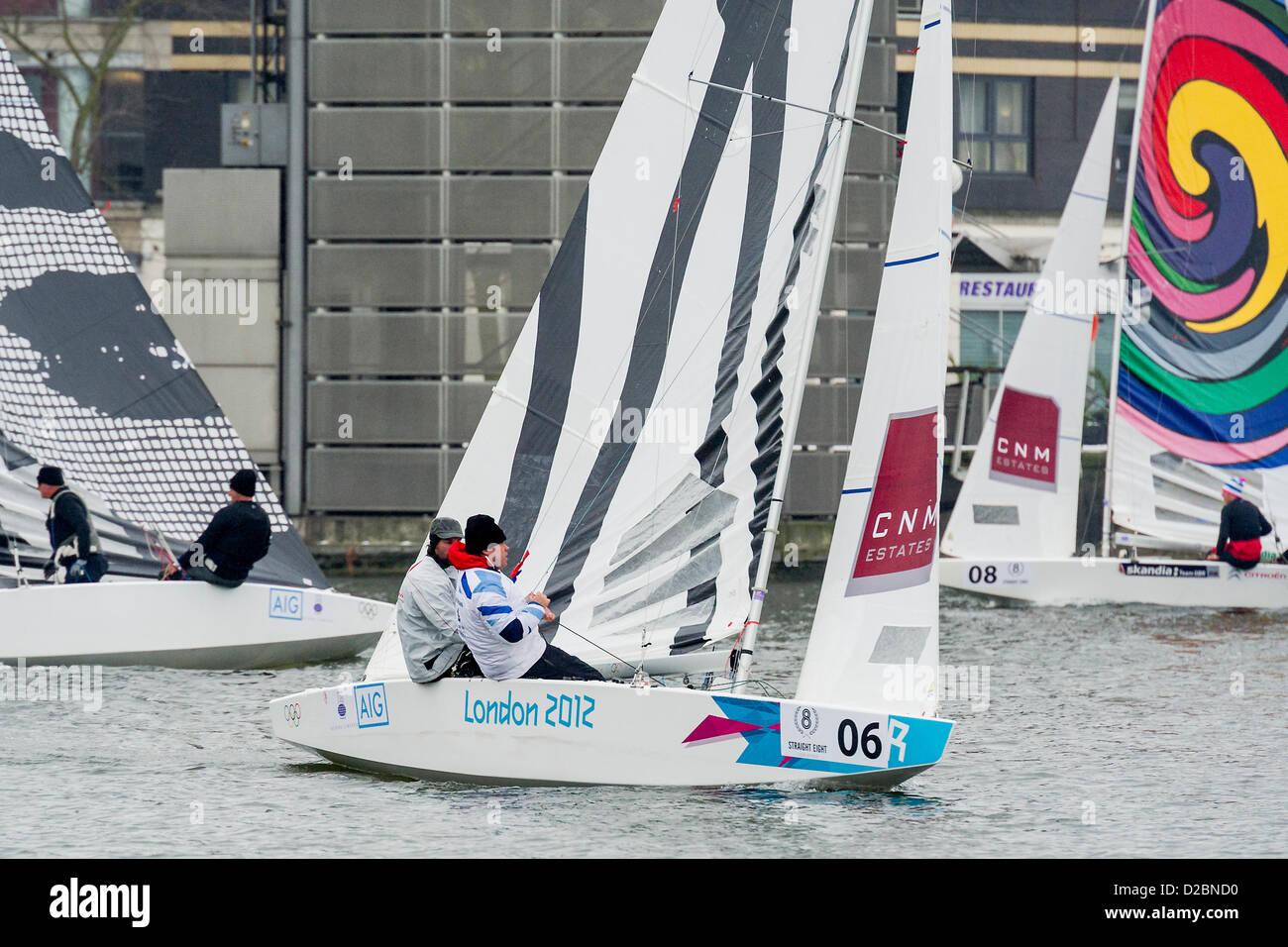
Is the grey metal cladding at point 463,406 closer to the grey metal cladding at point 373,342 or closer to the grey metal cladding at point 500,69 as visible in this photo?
the grey metal cladding at point 373,342

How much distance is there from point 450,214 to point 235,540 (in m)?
11.5

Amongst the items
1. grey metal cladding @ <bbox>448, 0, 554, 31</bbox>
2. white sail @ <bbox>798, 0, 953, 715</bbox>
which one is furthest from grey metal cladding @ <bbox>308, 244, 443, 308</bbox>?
white sail @ <bbox>798, 0, 953, 715</bbox>

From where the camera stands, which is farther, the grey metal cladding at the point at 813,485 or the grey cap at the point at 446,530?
the grey metal cladding at the point at 813,485

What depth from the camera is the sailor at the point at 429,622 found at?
39.2ft

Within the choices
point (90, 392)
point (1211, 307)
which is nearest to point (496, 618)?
point (90, 392)

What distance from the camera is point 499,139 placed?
90.3 ft

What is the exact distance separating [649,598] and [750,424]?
130cm

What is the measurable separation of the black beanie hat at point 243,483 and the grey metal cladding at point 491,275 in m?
10.7

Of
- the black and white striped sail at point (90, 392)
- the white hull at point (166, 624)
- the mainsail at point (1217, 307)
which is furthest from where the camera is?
the mainsail at point (1217, 307)

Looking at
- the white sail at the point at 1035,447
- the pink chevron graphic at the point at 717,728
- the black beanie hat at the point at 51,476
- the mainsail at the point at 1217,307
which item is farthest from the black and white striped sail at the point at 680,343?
the mainsail at the point at 1217,307

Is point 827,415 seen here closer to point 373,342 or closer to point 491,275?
point 491,275

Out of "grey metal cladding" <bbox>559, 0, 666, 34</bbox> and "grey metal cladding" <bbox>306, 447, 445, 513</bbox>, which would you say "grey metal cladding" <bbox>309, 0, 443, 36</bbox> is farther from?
"grey metal cladding" <bbox>306, 447, 445, 513</bbox>

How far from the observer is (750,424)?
12703 mm

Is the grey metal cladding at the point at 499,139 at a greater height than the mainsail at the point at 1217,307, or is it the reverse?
the grey metal cladding at the point at 499,139
